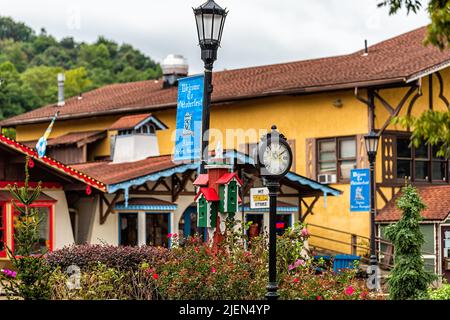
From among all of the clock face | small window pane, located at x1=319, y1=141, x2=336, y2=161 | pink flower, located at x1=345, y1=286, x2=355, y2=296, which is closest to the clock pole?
the clock face

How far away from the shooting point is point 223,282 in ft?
56.2

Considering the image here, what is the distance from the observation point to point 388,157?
37250 mm

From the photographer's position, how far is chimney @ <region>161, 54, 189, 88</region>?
46.4 metres

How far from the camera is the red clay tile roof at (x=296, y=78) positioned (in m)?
36.8

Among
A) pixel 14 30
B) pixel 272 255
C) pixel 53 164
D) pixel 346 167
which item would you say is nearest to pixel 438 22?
pixel 272 255

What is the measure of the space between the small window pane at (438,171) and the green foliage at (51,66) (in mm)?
42762

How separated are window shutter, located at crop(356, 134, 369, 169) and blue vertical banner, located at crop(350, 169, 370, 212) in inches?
219

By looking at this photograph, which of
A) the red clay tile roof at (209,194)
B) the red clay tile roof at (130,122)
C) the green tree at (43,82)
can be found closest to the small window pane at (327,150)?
the red clay tile roof at (130,122)

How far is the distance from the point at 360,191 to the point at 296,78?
1038 cm

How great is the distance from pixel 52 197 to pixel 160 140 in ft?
46.0

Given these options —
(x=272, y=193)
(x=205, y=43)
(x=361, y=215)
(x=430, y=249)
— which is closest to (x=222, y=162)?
(x=205, y=43)

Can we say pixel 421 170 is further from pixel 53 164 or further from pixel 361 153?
pixel 53 164

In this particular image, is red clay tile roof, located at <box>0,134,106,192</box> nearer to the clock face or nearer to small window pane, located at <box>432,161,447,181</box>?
the clock face
